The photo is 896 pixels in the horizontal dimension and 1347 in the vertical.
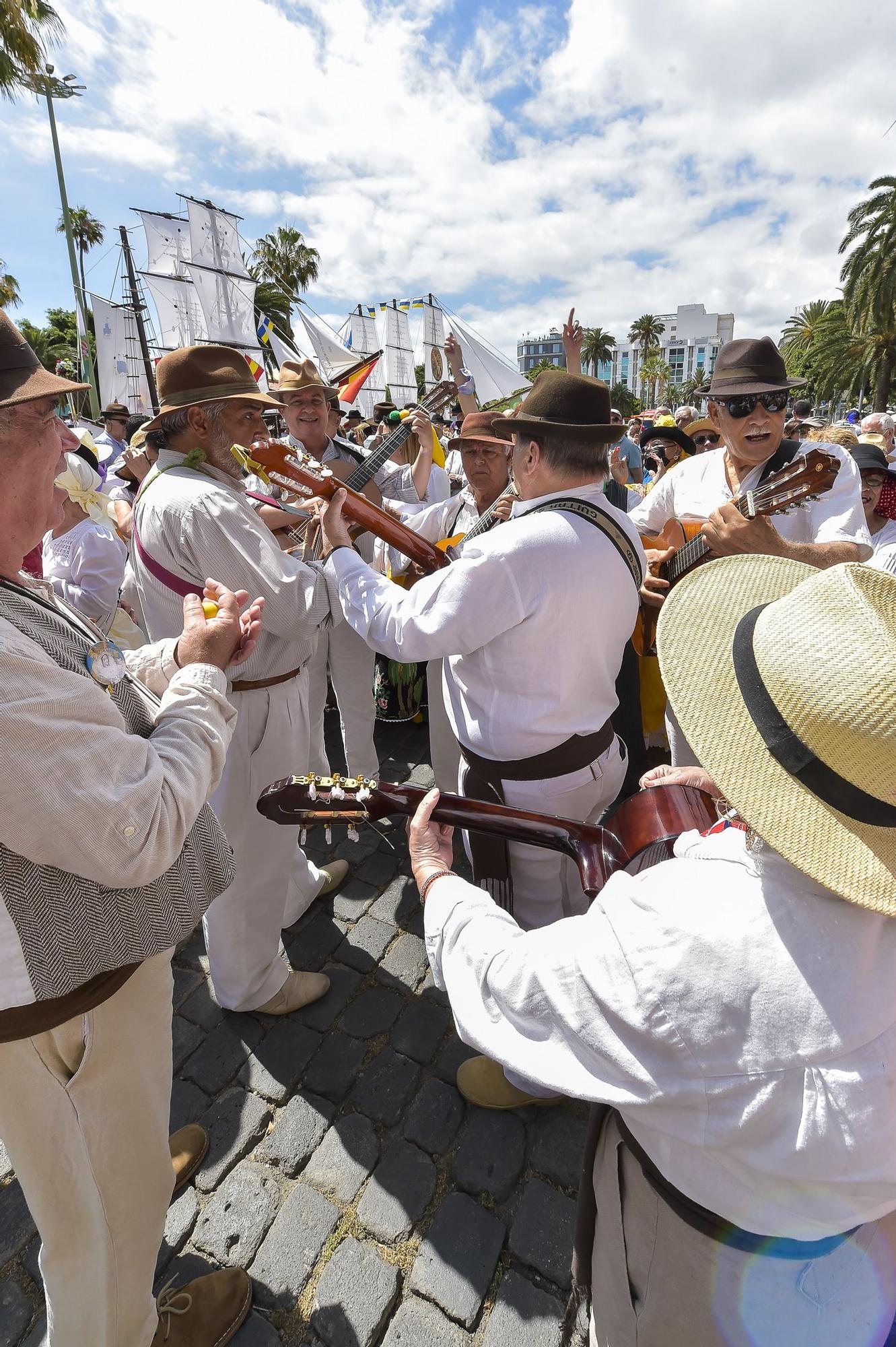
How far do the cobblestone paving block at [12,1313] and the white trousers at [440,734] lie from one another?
2.95m

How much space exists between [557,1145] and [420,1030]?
728 mm

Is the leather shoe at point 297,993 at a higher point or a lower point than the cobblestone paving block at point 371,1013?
higher

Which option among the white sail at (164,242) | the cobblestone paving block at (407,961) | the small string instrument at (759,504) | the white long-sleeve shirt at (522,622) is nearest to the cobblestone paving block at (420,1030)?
the cobblestone paving block at (407,961)

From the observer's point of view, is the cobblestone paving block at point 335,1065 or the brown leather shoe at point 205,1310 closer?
the brown leather shoe at point 205,1310

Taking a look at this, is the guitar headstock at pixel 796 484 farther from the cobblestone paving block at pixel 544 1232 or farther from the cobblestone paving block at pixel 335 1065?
the cobblestone paving block at pixel 335 1065

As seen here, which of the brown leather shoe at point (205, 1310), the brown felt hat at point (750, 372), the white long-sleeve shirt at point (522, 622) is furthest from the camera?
the brown felt hat at point (750, 372)

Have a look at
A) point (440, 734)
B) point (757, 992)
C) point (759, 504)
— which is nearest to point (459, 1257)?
point (757, 992)

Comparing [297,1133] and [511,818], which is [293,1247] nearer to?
[297,1133]

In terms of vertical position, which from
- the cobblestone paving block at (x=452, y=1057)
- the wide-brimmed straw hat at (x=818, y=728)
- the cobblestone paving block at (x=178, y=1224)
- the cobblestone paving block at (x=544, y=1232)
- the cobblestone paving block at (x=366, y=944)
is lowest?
the cobblestone paving block at (x=366, y=944)

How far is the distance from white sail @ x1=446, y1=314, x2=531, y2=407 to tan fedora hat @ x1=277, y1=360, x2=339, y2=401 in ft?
36.4

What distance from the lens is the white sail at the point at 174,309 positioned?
3112 cm

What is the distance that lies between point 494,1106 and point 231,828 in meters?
1.58

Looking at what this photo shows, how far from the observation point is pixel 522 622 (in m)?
2.22

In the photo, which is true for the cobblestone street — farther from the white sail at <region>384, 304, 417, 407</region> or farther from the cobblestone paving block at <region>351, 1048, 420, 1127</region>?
the white sail at <region>384, 304, 417, 407</region>
